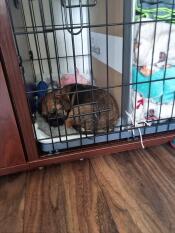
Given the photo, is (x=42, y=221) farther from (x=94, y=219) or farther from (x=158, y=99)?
(x=158, y=99)

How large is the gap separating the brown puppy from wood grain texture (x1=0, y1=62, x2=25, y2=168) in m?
0.18

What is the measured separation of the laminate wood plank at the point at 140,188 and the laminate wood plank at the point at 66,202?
0.03m

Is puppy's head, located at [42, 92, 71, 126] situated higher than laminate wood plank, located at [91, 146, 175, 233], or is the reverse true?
puppy's head, located at [42, 92, 71, 126]

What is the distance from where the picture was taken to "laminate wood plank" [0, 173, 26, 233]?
62 cm

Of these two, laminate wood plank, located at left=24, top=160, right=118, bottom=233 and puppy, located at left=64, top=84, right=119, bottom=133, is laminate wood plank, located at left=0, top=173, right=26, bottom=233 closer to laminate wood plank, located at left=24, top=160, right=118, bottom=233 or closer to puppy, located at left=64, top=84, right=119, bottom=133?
laminate wood plank, located at left=24, top=160, right=118, bottom=233

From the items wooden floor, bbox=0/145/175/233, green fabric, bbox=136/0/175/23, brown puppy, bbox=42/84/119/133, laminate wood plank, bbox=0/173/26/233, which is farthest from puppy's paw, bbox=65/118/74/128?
green fabric, bbox=136/0/175/23

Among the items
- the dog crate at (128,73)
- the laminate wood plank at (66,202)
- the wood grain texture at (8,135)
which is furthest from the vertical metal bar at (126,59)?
the wood grain texture at (8,135)

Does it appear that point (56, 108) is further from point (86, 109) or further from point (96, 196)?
point (96, 196)

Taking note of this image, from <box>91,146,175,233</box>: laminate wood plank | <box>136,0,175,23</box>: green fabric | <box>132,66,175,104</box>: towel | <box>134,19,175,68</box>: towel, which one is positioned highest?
<box>136,0,175,23</box>: green fabric

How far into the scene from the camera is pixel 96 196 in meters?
0.70

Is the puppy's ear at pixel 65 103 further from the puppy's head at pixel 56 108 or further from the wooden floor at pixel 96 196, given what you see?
the wooden floor at pixel 96 196

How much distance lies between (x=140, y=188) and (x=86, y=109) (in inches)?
14.4

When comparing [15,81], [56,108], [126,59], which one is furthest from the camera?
[56,108]

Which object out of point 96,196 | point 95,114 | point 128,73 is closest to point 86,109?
point 95,114
